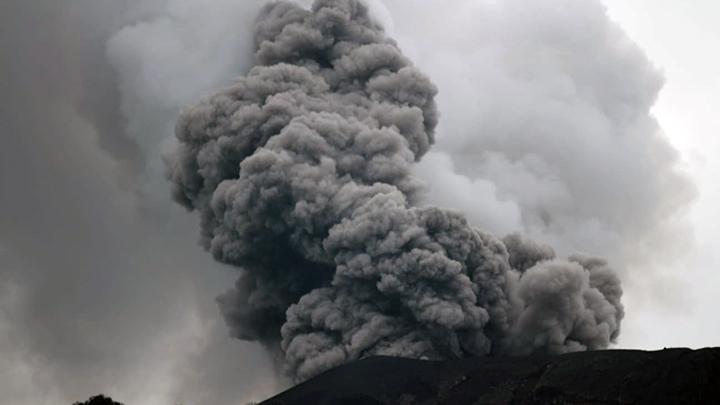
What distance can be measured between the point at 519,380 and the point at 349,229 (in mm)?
12210

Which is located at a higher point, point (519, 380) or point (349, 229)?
point (349, 229)

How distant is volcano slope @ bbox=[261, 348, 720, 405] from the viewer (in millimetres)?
60000

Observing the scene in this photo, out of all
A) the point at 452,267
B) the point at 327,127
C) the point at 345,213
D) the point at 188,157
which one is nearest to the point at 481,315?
the point at 452,267

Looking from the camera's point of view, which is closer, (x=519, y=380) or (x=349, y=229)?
(x=519, y=380)

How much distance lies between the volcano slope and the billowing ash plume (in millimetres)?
1568

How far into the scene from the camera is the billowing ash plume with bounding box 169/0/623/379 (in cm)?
6800

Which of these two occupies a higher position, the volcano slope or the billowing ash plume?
the billowing ash plume

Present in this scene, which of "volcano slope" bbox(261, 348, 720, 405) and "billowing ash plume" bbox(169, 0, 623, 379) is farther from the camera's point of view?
"billowing ash plume" bbox(169, 0, 623, 379)

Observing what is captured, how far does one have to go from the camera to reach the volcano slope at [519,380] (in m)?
60.0

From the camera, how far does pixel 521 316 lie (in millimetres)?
70812

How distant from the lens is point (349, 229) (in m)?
68.6

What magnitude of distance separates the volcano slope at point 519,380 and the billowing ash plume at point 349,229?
157cm

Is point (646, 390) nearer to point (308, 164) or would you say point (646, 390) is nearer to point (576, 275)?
point (576, 275)

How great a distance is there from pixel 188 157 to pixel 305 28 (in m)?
10.8
